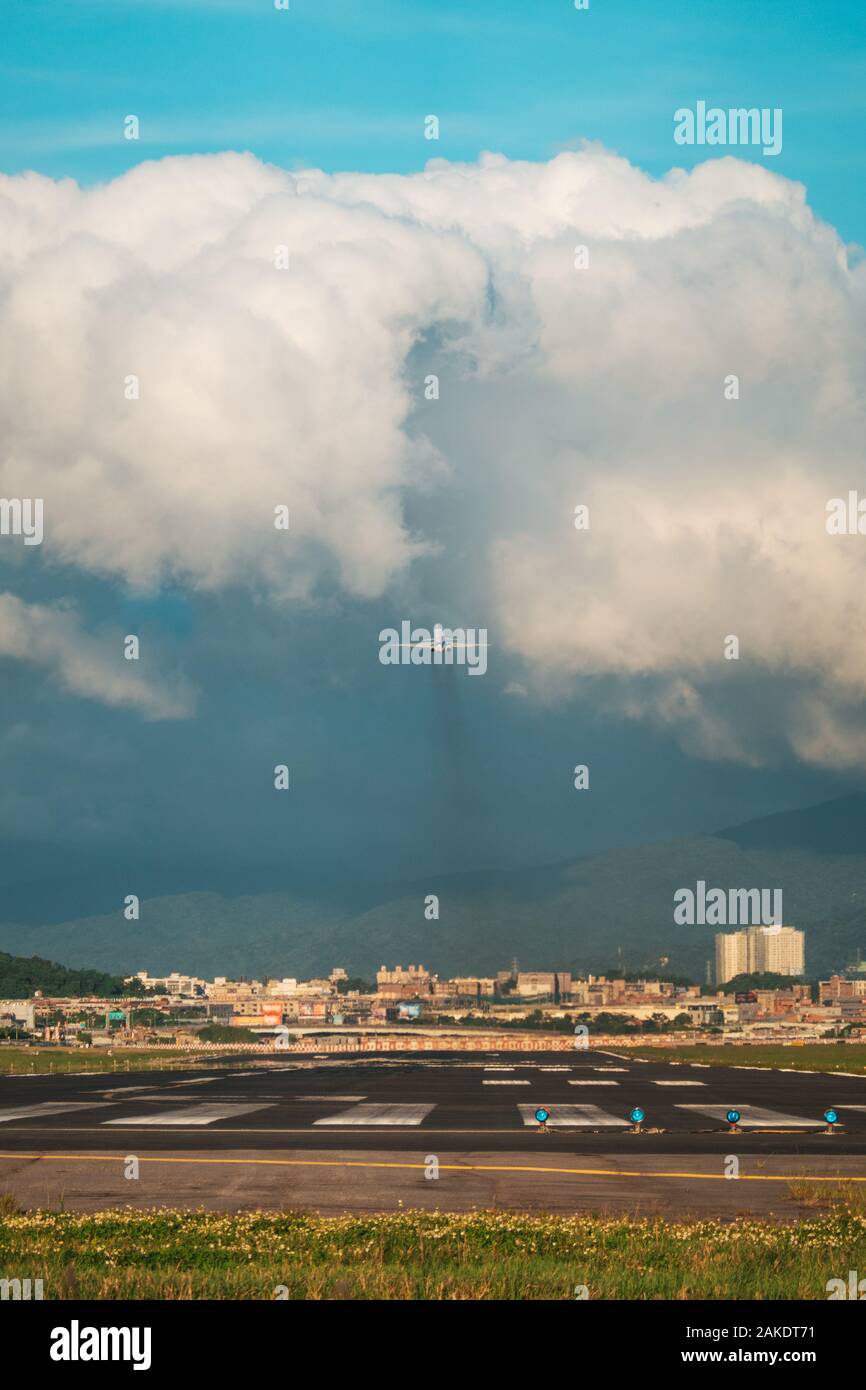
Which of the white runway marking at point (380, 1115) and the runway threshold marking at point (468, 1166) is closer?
the runway threshold marking at point (468, 1166)

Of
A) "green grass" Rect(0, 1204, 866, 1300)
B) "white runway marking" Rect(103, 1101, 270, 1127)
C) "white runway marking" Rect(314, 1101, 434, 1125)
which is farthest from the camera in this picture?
"white runway marking" Rect(103, 1101, 270, 1127)

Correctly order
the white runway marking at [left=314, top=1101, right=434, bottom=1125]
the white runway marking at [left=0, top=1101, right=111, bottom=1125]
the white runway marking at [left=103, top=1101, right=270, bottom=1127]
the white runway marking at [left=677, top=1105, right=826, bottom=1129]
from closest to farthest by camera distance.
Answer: the white runway marking at [left=677, top=1105, right=826, bottom=1129], the white runway marking at [left=314, top=1101, right=434, bottom=1125], the white runway marking at [left=103, top=1101, right=270, bottom=1127], the white runway marking at [left=0, top=1101, right=111, bottom=1125]

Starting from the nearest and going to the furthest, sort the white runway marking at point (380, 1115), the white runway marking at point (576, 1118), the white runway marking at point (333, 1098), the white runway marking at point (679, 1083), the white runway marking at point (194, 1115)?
the white runway marking at point (576, 1118) < the white runway marking at point (380, 1115) < the white runway marking at point (194, 1115) < the white runway marking at point (333, 1098) < the white runway marking at point (679, 1083)

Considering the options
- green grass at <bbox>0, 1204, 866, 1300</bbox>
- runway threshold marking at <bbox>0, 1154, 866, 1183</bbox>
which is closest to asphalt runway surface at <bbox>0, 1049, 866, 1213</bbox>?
runway threshold marking at <bbox>0, 1154, 866, 1183</bbox>

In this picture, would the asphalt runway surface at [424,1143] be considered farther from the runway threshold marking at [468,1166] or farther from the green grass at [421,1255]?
the green grass at [421,1255]

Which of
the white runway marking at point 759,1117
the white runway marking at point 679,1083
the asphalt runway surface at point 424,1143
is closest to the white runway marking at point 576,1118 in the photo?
the asphalt runway surface at point 424,1143

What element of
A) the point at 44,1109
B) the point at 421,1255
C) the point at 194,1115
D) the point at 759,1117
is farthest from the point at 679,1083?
the point at 421,1255

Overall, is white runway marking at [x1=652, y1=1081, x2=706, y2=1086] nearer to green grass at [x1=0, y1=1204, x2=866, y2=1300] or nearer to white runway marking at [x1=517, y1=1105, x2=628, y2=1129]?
white runway marking at [x1=517, y1=1105, x2=628, y2=1129]
